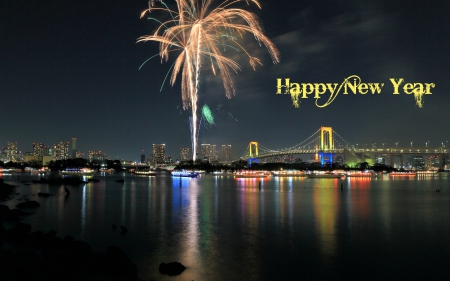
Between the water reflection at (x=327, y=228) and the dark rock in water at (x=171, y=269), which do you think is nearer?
the dark rock in water at (x=171, y=269)

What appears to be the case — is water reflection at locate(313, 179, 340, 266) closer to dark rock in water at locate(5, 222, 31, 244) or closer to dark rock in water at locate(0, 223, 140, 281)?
dark rock in water at locate(0, 223, 140, 281)

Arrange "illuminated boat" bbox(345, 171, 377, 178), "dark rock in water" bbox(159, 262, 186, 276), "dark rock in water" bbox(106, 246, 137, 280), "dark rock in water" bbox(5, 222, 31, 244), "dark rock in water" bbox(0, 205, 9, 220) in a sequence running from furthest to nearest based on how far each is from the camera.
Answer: "illuminated boat" bbox(345, 171, 377, 178) → "dark rock in water" bbox(0, 205, 9, 220) → "dark rock in water" bbox(5, 222, 31, 244) → "dark rock in water" bbox(159, 262, 186, 276) → "dark rock in water" bbox(106, 246, 137, 280)

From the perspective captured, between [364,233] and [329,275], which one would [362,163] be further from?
[329,275]

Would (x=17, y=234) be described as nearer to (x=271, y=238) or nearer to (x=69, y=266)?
(x=69, y=266)

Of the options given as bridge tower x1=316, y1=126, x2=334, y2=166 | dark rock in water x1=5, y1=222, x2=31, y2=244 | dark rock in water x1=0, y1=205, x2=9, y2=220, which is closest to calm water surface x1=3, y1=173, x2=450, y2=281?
dark rock in water x1=0, y1=205, x2=9, y2=220

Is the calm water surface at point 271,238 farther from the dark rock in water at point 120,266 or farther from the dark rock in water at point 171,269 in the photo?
the dark rock in water at point 120,266

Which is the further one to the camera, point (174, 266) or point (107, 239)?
point (107, 239)

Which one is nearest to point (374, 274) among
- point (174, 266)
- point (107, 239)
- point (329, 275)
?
point (329, 275)

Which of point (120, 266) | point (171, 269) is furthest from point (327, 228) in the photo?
point (120, 266)

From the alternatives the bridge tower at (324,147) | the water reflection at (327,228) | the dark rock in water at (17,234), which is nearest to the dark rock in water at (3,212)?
the dark rock in water at (17,234)

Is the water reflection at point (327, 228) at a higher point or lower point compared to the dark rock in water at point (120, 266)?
lower

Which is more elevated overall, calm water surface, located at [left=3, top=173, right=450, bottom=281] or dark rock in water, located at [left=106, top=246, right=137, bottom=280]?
dark rock in water, located at [left=106, top=246, right=137, bottom=280]
